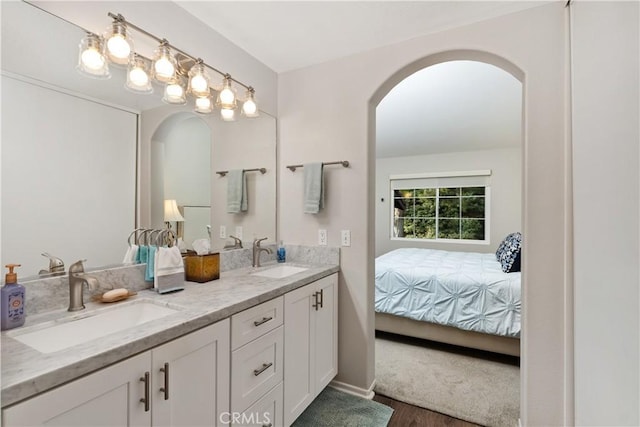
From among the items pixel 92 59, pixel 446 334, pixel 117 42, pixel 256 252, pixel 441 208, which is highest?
pixel 117 42

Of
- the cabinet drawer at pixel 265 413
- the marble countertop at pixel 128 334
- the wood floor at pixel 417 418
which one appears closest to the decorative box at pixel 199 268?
the marble countertop at pixel 128 334

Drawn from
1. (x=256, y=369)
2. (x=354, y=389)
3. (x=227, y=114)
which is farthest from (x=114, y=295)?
(x=354, y=389)

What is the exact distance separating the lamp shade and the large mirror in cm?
3

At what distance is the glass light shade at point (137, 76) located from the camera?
1.42 metres

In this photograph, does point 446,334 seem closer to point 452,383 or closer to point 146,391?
point 452,383

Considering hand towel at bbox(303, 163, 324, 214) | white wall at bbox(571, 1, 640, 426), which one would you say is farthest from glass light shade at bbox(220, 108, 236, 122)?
white wall at bbox(571, 1, 640, 426)

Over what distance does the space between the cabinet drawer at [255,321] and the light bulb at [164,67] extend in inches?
50.6

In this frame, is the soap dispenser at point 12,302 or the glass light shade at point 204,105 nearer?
the soap dispenser at point 12,302

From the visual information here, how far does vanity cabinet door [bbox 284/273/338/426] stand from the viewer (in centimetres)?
157

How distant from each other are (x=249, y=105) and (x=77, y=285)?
146 centimetres

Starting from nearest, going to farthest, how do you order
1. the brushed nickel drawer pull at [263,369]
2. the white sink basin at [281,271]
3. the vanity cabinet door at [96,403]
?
1. the vanity cabinet door at [96,403]
2. the brushed nickel drawer pull at [263,369]
3. the white sink basin at [281,271]

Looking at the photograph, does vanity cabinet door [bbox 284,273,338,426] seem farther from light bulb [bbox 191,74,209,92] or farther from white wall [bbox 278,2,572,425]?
light bulb [bbox 191,74,209,92]

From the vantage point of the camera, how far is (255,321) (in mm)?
1349

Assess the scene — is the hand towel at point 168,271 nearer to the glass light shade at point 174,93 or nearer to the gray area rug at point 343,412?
the glass light shade at point 174,93
